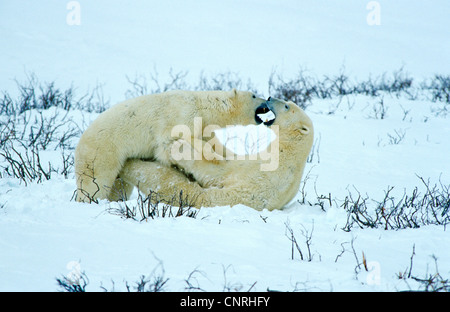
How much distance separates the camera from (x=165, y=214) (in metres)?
3.24

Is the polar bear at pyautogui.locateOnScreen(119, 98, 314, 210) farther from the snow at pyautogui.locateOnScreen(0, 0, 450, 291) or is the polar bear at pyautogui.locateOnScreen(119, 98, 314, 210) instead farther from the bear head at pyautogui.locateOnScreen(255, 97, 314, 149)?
the snow at pyautogui.locateOnScreen(0, 0, 450, 291)

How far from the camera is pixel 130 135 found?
414 centimetres

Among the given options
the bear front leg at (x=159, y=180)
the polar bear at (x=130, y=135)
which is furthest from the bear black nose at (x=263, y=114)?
the bear front leg at (x=159, y=180)

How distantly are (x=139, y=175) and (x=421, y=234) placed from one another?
2.32m

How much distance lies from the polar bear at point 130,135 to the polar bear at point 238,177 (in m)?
0.14

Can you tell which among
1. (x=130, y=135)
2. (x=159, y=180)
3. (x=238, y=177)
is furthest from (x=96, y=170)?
(x=238, y=177)

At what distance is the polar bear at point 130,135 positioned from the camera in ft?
13.1

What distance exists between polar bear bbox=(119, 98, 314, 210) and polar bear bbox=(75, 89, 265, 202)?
14 centimetres

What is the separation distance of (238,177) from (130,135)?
3.39ft

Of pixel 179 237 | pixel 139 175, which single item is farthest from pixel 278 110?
pixel 179 237

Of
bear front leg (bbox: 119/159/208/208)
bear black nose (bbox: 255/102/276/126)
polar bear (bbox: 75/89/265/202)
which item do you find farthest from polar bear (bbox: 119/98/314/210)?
bear black nose (bbox: 255/102/276/126)

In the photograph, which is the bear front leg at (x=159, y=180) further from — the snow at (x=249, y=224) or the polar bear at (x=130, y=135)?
the snow at (x=249, y=224)

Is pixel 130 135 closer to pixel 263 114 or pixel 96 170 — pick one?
pixel 96 170

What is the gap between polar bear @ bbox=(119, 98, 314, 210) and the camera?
3850 mm
